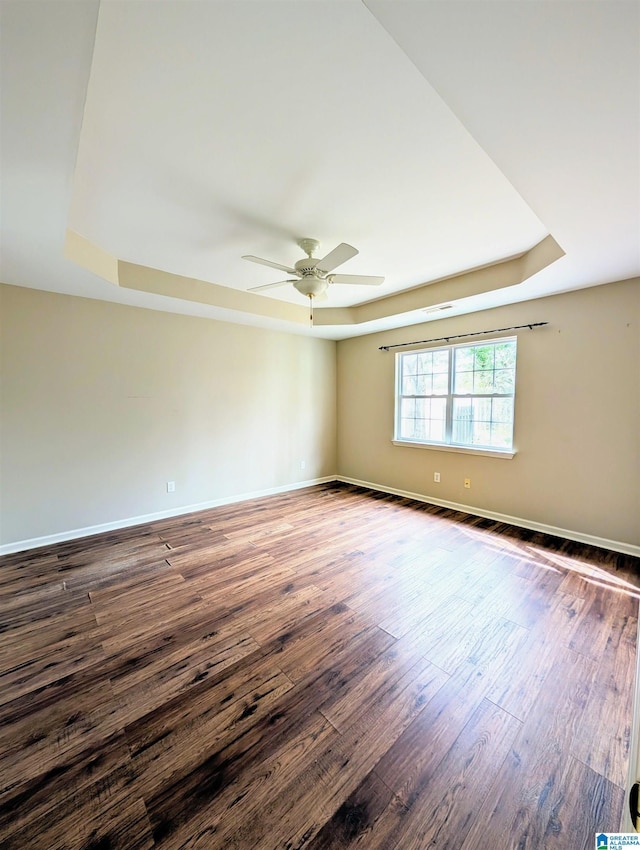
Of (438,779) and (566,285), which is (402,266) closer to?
(566,285)

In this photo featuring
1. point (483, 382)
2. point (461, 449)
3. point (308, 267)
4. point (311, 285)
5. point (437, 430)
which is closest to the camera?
point (308, 267)

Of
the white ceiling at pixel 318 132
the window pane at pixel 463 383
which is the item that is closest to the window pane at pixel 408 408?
the window pane at pixel 463 383

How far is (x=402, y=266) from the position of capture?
10.9 ft

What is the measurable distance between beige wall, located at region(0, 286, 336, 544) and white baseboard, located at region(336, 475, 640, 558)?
75.5 inches

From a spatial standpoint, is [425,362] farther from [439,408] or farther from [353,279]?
[353,279]

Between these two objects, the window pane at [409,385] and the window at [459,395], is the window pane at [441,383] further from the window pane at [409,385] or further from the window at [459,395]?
the window pane at [409,385]

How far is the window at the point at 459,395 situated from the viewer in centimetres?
381

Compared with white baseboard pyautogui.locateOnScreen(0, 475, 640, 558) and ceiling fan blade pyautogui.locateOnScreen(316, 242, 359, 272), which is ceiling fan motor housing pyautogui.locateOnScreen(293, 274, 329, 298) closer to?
ceiling fan blade pyautogui.locateOnScreen(316, 242, 359, 272)

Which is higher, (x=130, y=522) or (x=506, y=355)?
(x=506, y=355)

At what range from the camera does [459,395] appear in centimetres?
422

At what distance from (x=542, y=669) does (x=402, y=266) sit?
3.37 metres

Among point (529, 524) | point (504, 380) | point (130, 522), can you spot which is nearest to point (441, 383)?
point (504, 380)

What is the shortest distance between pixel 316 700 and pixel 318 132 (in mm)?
2814

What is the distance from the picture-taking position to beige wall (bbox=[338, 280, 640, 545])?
2949mm
